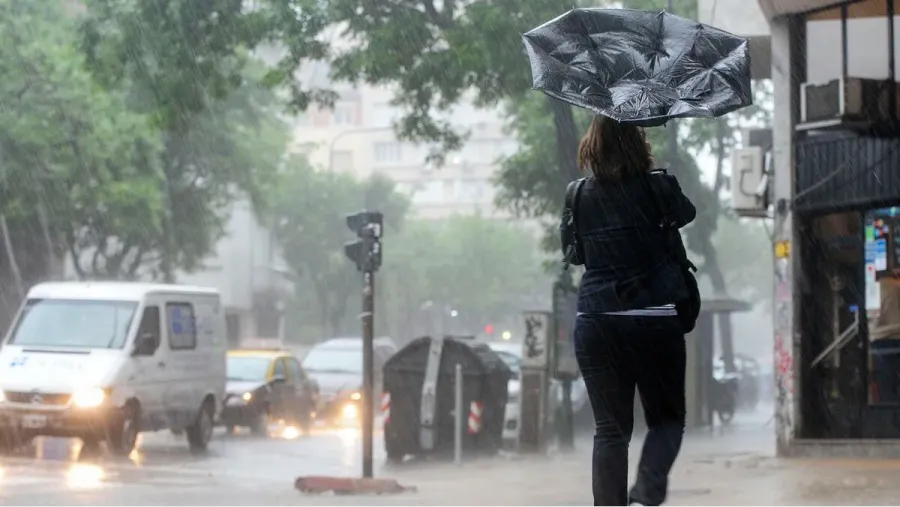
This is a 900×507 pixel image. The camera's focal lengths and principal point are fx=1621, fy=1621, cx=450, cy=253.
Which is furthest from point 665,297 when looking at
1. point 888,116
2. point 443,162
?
point 443,162

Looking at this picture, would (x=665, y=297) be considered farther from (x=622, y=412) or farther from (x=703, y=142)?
(x=703, y=142)

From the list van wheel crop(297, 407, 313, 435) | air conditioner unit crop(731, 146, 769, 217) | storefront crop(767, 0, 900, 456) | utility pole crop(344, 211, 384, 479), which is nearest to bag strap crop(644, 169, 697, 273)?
utility pole crop(344, 211, 384, 479)

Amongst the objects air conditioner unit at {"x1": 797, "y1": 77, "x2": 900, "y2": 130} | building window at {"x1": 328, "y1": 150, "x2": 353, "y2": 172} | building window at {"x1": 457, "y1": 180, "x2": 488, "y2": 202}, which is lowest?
air conditioner unit at {"x1": 797, "y1": 77, "x2": 900, "y2": 130}

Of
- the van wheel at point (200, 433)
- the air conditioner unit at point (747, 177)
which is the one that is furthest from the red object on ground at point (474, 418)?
the air conditioner unit at point (747, 177)

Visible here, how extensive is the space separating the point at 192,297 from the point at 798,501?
1151 cm

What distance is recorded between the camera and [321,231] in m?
63.9

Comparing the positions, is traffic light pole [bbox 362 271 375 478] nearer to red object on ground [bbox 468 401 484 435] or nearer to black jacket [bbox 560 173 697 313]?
red object on ground [bbox 468 401 484 435]

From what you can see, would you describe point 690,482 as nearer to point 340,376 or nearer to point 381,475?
point 381,475

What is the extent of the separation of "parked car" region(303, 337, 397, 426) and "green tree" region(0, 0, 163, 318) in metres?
5.75

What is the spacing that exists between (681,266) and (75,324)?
588 inches

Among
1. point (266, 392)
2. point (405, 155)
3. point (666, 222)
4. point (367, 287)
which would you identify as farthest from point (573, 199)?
point (405, 155)

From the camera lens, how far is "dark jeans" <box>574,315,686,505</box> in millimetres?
5371

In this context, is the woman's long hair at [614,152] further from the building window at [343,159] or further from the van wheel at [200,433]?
the building window at [343,159]

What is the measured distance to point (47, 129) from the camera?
3225 cm
